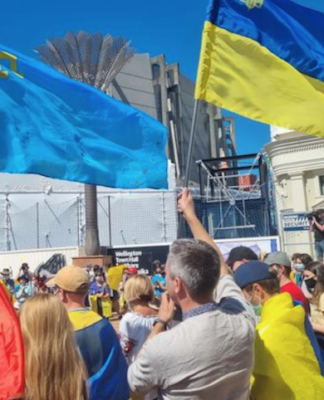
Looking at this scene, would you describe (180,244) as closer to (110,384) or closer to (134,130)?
(110,384)

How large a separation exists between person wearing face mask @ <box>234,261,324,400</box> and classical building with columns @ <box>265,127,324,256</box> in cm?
2586

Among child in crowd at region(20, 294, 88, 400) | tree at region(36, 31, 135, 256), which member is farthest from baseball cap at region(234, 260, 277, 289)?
tree at region(36, 31, 135, 256)

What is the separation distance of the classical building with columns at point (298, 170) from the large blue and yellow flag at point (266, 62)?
2348cm

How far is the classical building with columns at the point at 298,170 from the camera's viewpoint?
2838 cm

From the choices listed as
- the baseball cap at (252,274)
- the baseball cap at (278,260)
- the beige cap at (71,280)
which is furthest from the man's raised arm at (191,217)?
the baseball cap at (278,260)

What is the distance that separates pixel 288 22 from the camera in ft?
17.3

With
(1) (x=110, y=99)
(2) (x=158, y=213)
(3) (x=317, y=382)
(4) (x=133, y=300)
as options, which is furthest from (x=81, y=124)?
(2) (x=158, y=213)

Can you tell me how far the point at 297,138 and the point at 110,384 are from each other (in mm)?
26911

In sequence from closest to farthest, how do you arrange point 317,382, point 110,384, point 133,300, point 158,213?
1. point 317,382
2. point 110,384
3. point 133,300
4. point 158,213

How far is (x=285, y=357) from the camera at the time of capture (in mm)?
2699

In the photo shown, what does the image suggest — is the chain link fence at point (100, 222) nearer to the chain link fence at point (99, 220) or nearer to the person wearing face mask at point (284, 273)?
the chain link fence at point (99, 220)

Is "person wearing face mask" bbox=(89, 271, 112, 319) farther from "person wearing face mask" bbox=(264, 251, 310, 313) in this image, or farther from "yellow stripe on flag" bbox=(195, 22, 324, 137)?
"yellow stripe on flag" bbox=(195, 22, 324, 137)

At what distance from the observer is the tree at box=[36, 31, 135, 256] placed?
134 ft

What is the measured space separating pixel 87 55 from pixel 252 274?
41.2 meters
